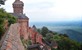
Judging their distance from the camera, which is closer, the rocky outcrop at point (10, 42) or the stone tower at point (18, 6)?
the rocky outcrop at point (10, 42)

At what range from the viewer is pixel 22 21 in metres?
49.6

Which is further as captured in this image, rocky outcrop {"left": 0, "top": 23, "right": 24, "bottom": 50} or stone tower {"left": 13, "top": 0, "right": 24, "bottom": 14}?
stone tower {"left": 13, "top": 0, "right": 24, "bottom": 14}

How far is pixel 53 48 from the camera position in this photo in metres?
66.0

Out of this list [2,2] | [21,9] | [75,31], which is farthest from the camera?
[75,31]

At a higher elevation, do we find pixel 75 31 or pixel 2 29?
pixel 2 29

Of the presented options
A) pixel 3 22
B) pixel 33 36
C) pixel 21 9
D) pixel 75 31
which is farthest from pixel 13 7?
pixel 75 31

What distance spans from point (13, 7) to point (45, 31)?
43.0 m

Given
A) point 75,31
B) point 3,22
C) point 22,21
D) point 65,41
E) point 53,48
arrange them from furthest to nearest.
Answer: point 75,31 → point 65,41 → point 53,48 → point 22,21 → point 3,22

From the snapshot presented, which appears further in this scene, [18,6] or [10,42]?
[18,6]

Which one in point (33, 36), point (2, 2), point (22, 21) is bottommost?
point (33, 36)

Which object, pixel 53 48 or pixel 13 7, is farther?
pixel 53 48

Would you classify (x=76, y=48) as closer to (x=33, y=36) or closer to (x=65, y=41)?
(x=65, y=41)

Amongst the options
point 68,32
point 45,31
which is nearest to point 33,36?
point 45,31

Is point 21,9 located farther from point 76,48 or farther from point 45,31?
point 45,31
